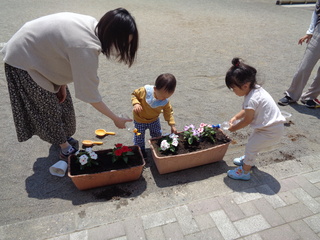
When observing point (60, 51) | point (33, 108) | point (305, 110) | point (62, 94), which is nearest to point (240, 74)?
point (60, 51)

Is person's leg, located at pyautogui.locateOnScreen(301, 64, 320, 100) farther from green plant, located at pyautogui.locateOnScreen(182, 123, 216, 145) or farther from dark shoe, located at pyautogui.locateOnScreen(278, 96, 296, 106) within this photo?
green plant, located at pyautogui.locateOnScreen(182, 123, 216, 145)

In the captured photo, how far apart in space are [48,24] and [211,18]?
25.5 ft

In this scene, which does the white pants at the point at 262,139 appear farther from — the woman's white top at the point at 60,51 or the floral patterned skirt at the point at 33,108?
the floral patterned skirt at the point at 33,108

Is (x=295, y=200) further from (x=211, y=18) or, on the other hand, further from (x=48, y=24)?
(x=211, y=18)

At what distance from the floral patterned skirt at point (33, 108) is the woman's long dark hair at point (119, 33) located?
0.76 metres

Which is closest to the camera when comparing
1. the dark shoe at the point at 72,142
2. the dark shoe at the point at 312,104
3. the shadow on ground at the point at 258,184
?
the shadow on ground at the point at 258,184

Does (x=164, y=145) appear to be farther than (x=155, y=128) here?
No

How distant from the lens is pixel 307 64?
3697 mm

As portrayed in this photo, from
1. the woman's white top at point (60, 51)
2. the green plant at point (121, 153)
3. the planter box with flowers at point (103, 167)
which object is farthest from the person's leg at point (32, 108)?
the green plant at point (121, 153)

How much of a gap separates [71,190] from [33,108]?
834 mm

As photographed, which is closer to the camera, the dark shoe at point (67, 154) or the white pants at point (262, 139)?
the white pants at point (262, 139)

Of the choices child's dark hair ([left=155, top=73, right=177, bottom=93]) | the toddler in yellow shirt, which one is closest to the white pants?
the toddler in yellow shirt

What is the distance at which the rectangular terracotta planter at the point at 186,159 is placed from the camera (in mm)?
2434

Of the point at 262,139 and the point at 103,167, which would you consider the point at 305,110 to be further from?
the point at 103,167
